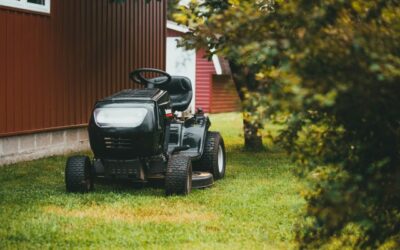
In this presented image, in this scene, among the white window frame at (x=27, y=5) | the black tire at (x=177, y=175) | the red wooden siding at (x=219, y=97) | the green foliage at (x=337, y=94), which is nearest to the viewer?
the green foliage at (x=337, y=94)

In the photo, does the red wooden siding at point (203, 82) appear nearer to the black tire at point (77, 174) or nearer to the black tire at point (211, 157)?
the black tire at point (211, 157)

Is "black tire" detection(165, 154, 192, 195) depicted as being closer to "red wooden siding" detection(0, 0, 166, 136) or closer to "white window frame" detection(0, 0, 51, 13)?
"red wooden siding" detection(0, 0, 166, 136)

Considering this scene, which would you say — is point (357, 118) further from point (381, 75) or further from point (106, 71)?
point (106, 71)

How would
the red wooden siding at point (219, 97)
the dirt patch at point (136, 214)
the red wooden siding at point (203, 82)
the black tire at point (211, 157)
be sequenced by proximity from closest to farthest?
the dirt patch at point (136, 214), the black tire at point (211, 157), the red wooden siding at point (203, 82), the red wooden siding at point (219, 97)

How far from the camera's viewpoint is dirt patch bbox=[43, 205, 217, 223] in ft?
21.3

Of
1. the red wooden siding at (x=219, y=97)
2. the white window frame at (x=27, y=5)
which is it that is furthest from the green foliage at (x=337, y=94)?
the red wooden siding at (x=219, y=97)

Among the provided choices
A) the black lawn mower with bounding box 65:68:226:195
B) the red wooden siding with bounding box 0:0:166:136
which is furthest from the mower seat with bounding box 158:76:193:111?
the red wooden siding with bounding box 0:0:166:136


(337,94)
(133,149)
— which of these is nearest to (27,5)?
(133,149)

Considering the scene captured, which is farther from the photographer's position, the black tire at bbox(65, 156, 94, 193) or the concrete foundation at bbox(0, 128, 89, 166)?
the concrete foundation at bbox(0, 128, 89, 166)

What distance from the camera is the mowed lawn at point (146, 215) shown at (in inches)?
221

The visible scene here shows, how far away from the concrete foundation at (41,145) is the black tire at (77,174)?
9.86ft

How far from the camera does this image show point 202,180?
827cm

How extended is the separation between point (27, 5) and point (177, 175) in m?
4.72

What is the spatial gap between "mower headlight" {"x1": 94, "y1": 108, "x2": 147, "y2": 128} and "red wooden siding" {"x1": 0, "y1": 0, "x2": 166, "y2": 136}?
3198 mm
